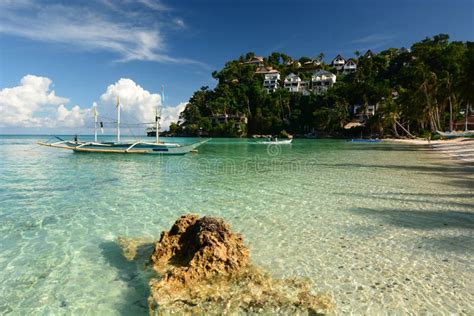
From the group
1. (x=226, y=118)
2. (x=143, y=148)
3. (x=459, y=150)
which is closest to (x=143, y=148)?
(x=143, y=148)

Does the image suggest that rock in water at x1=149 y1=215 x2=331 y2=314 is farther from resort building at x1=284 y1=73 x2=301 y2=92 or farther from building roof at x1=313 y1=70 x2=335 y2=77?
resort building at x1=284 y1=73 x2=301 y2=92

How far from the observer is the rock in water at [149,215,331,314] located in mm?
3887

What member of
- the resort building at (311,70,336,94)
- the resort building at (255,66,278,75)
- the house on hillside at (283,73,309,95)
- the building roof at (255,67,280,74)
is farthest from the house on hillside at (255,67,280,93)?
the resort building at (311,70,336,94)

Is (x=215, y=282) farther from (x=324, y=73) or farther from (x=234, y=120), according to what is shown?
(x=324, y=73)

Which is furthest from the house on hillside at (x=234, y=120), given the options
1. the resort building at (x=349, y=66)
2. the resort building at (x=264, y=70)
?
the resort building at (x=349, y=66)

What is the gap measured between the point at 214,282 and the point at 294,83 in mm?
119239

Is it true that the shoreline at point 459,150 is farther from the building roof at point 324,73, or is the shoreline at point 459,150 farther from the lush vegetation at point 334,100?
the building roof at point 324,73

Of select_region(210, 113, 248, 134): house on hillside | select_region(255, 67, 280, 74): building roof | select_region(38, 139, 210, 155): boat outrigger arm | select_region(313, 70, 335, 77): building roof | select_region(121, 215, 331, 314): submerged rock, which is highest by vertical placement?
select_region(255, 67, 280, 74): building roof

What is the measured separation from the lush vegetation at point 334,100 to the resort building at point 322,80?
2947 millimetres

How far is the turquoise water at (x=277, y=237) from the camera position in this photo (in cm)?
423

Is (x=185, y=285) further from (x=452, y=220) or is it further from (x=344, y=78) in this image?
(x=344, y=78)

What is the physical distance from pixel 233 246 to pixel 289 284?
1113 millimetres

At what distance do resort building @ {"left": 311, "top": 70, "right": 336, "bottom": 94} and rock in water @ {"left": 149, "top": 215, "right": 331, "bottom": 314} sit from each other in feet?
357

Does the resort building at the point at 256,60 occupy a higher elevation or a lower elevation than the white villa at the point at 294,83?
higher
